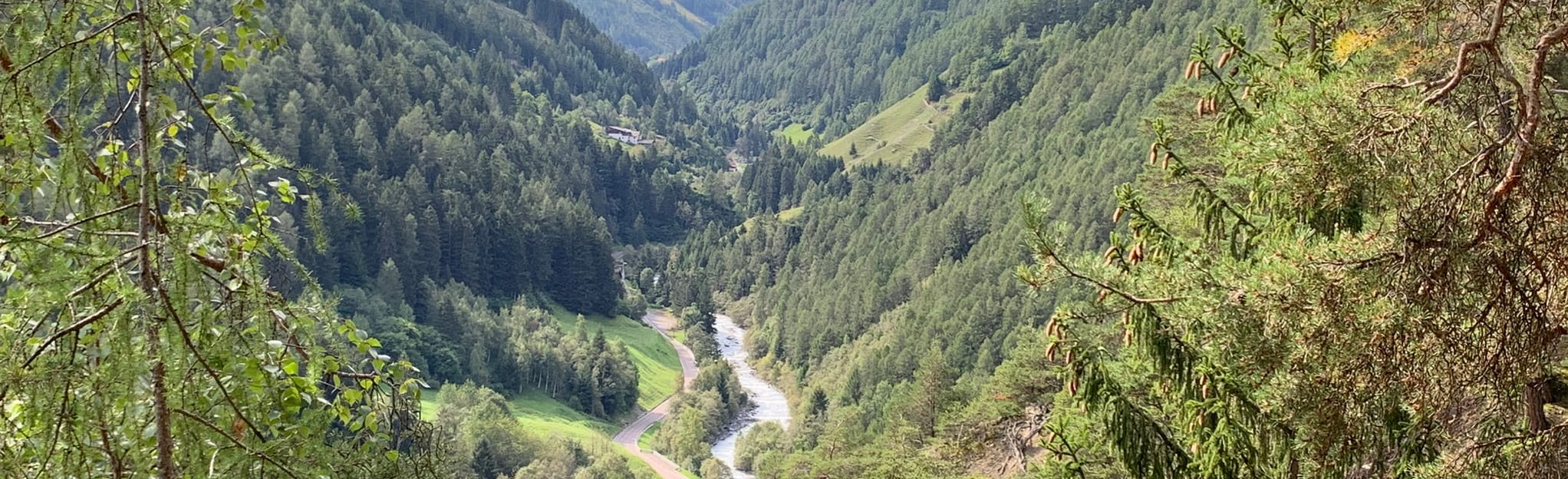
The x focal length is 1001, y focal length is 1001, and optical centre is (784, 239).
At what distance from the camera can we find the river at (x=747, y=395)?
88.4 metres

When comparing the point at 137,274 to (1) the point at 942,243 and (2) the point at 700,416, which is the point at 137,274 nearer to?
(2) the point at 700,416

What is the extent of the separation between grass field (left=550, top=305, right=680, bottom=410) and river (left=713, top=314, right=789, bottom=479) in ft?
22.7

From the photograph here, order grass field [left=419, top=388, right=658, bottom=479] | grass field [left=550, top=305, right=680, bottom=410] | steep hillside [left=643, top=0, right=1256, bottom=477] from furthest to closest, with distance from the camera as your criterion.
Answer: grass field [left=550, top=305, right=680, bottom=410] → grass field [left=419, top=388, right=658, bottom=479] → steep hillside [left=643, top=0, right=1256, bottom=477]

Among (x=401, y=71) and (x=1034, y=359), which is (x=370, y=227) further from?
(x=1034, y=359)

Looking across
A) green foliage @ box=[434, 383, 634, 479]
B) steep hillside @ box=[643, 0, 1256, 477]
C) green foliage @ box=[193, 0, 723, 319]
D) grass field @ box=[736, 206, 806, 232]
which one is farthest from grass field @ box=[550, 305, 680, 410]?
grass field @ box=[736, 206, 806, 232]

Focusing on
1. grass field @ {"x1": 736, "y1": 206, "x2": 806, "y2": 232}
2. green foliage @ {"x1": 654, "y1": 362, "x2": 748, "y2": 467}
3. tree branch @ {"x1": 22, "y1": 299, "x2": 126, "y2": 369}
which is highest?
grass field @ {"x1": 736, "y1": 206, "x2": 806, "y2": 232}

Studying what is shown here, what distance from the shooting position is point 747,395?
349 feet

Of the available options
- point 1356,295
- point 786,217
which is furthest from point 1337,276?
point 786,217

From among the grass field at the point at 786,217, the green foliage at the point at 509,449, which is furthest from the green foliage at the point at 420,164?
the green foliage at the point at 509,449

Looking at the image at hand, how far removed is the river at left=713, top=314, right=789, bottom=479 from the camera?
8844 cm

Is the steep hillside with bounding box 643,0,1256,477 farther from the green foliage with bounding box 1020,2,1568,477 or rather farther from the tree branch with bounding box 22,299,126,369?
the tree branch with bounding box 22,299,126,369

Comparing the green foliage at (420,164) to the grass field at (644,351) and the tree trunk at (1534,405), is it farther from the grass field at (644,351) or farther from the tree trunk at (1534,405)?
the tree trunk at (1534,405)

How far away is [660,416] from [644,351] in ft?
77.6

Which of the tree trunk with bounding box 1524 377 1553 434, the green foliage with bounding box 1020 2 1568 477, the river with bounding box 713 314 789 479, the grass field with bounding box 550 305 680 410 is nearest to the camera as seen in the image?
the green foliage with bounding box 1020 2 1568 477
